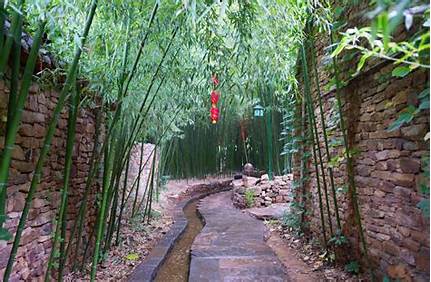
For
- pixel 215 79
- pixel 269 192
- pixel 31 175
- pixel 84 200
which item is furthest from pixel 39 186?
pixel 269 192

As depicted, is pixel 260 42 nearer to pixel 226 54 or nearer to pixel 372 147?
pixel 226 54

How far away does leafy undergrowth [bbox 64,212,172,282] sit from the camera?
2.92 metres

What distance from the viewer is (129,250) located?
12.0ft

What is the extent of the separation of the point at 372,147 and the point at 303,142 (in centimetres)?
149

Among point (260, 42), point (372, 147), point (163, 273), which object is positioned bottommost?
point (163, 273)

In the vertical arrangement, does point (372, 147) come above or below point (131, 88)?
below

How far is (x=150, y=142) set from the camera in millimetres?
6277

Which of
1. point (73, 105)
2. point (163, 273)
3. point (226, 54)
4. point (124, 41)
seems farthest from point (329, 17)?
point (163, 273)

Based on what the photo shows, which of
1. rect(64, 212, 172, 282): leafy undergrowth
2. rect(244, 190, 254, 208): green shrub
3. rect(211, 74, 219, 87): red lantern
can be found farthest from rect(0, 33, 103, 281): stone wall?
rect(244, 190, 254, 208): green shrub

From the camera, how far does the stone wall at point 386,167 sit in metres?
1.85

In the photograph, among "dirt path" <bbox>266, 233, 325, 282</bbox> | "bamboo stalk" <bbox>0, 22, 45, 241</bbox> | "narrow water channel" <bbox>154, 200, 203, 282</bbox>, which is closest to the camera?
"bamboo stalk" <bbox>0, 22, 45, 241</bbox>

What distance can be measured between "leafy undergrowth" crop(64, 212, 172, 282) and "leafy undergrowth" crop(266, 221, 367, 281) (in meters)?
1.57

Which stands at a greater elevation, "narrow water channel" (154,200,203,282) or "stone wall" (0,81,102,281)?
"stone wall" (0,81,102,281)

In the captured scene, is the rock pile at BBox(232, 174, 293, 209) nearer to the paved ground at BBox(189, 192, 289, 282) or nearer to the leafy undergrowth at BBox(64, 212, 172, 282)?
the paved ground at BBox(189, 192, 289, 282)
